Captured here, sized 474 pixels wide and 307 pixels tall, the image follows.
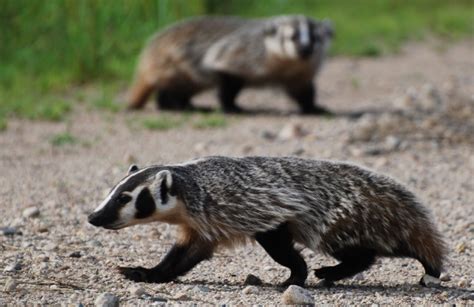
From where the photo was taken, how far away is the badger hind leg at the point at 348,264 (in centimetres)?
470

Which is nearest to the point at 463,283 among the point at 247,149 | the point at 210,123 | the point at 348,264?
the point at 348,264

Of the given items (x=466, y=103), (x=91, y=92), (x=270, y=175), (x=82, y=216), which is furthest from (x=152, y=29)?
(x=270, y=175)

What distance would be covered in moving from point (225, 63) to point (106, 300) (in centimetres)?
669

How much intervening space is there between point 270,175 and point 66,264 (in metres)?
1.07

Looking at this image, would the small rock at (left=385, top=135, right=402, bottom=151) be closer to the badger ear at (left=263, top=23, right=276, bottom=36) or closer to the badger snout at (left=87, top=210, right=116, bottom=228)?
the badger ear at (left=263, top=23, right=276, bottom=36)

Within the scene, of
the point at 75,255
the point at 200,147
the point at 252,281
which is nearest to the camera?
the point at 252,281

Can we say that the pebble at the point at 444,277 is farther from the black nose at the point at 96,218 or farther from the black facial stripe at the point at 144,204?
the black nose at the point at 96,218

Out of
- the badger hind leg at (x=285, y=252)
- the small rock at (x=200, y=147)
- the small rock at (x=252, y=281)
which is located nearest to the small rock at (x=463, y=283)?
the badger hind leg at (x=285, y=252)

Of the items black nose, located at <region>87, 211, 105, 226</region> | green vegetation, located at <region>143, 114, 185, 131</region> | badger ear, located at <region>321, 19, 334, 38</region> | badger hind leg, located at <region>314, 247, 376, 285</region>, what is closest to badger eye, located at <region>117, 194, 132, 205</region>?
black nose, located at <region>87, 211, 105, 226</region>

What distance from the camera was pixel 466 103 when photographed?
33.2 feet

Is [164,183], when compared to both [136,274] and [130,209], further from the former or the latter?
[136,274]

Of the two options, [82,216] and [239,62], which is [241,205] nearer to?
[82,216]

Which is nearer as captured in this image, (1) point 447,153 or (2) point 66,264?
(2) point 66,264

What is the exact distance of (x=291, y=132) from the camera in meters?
8.73
